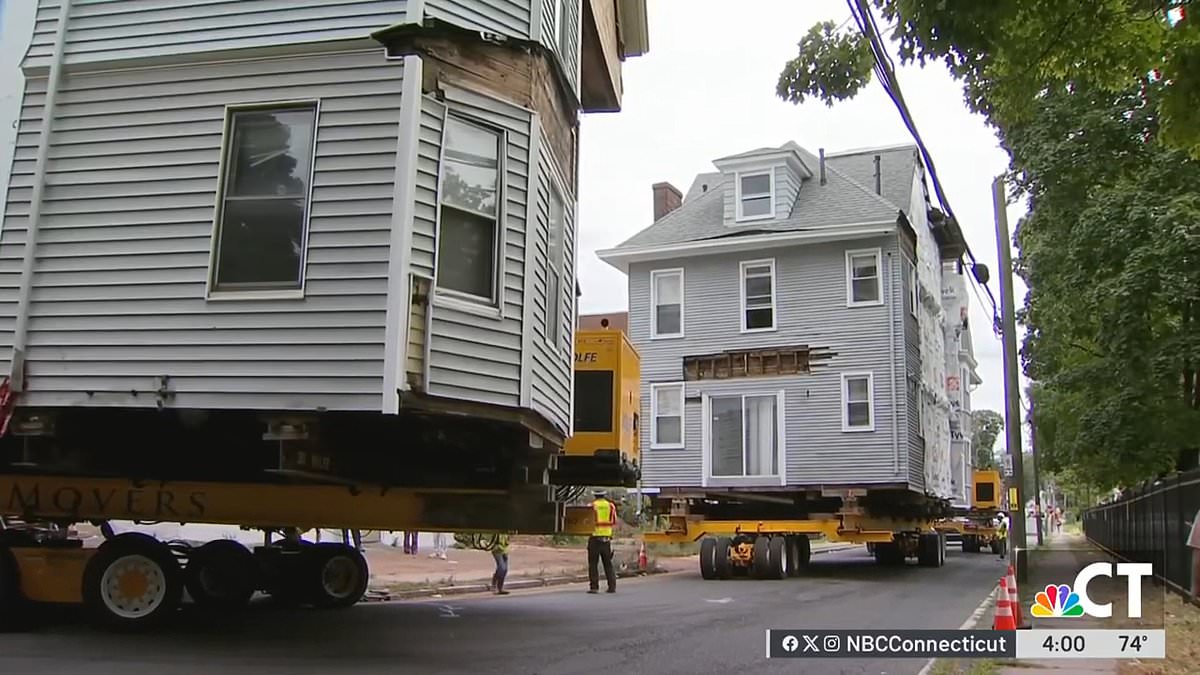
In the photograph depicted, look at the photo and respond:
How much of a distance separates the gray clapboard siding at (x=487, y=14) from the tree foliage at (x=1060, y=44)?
10.8 feet

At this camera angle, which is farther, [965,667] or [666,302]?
[666,302]

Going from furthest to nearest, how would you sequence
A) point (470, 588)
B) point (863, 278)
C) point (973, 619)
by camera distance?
point (863, 278) → point (470, 588) → point (973, 619)

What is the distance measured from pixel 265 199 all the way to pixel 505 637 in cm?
499

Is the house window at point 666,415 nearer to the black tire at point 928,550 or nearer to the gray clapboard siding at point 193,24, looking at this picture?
the black tire at point 928,550

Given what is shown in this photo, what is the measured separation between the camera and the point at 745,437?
23938 millimetres

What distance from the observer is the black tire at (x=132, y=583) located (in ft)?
31.0

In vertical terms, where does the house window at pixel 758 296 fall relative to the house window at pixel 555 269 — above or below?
above

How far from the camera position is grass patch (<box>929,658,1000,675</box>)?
8191mm

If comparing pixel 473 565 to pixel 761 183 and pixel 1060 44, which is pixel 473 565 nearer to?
pixel 761 183

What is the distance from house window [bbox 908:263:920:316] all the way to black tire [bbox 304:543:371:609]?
52.3 ft

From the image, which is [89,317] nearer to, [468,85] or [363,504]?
[363,504]

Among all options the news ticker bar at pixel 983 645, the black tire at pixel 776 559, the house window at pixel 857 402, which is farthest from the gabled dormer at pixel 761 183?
the news ticker bar at pixel 983 645

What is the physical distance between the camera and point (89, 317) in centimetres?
840

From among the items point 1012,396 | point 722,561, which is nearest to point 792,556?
point 722,561
